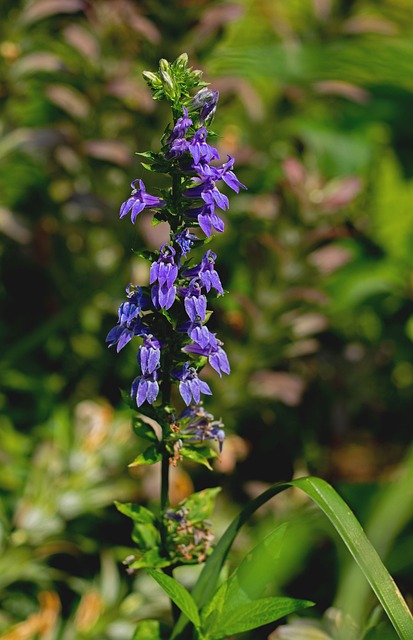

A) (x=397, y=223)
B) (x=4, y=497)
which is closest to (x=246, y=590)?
(x=4, y=497)

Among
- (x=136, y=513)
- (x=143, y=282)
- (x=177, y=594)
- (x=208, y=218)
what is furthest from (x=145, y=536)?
(x=143, y=282)

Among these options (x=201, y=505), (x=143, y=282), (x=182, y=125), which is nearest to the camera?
(x=182, y=125)

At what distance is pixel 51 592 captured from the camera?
5.37ft

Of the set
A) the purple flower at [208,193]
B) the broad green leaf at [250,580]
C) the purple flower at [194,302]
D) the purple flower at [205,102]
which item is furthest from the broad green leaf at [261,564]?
the purple flower at [205,102]

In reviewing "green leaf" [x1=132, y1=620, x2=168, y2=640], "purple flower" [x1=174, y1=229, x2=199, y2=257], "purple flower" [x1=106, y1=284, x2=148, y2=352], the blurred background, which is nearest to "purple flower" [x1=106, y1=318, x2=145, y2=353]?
"purple flower" [x1=106, y1=284, x2=148, y2=352]

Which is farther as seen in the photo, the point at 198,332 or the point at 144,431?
the point at 144,431

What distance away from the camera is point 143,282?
2.03 m

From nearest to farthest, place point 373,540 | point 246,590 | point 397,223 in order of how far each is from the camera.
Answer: point 246,590
point 373,540
point 397,223

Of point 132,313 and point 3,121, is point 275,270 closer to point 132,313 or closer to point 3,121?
point 3,121

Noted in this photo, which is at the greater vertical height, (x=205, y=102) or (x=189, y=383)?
(x=205, y=102)

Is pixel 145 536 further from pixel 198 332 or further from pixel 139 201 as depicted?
pixel 139 201

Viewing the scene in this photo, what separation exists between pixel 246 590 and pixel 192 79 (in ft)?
2.36

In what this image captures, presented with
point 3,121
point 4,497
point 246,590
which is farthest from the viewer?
point 3,121

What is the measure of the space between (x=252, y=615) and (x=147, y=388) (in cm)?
34
